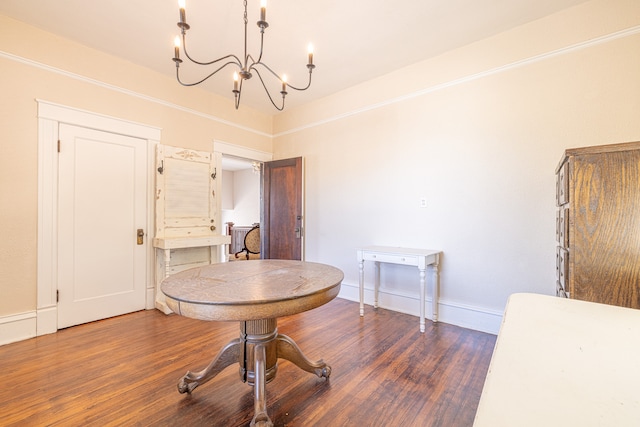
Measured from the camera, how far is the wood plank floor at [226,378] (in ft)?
5.15

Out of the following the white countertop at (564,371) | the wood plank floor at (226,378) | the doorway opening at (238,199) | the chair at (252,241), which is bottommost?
the wood plank floor at (226,378)

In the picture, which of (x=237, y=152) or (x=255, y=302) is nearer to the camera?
(x=255, y=302)

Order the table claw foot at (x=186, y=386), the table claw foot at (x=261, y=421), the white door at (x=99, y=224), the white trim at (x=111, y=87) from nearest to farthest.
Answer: the table claw foot at (x=261, y=421)
the table claw foot at (x=186, y=386)
the white trim at (x=111, y=87)
the white door at (x=99, y=224)

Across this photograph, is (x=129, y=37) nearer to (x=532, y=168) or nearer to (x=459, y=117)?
(x=459, y=117)

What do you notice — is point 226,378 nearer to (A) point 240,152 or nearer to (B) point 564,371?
(B) point 564,371

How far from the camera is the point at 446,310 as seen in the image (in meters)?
2.97

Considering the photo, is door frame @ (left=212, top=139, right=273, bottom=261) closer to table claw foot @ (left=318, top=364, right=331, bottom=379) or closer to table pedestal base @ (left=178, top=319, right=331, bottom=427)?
table pedestal base @ (left=178, top=319, right=331, bottom=427)

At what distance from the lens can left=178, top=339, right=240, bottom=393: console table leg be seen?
1.73m

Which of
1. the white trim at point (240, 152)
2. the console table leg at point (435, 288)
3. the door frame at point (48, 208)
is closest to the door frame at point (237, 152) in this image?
the white trim at point (240, 152)

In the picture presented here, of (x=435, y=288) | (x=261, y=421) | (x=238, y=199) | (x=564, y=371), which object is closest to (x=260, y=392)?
(x=261, y=421)

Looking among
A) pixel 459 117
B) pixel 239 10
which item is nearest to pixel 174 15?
pixel 239 10

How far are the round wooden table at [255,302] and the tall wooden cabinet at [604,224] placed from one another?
57.5 inches

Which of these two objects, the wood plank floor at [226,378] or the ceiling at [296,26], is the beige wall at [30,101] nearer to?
the ceiling at [296,26]

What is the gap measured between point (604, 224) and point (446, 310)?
170 cm
